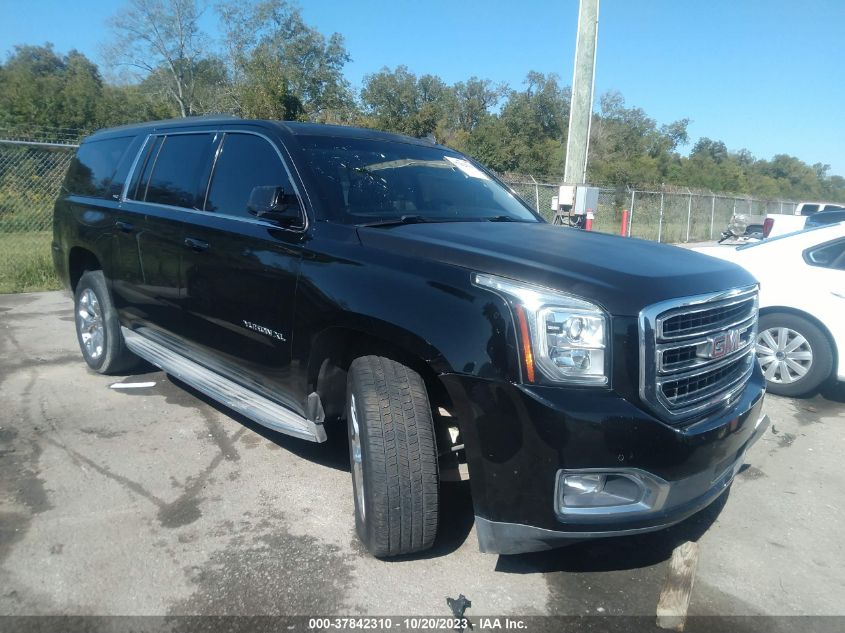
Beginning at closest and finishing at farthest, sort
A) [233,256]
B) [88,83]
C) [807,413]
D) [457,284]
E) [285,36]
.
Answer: [457,284], [233,256], [807,413], [88,83], [285,36]

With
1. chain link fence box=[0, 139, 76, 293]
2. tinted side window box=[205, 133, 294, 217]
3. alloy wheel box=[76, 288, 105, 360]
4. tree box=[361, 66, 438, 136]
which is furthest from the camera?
tree box=[361, 66, 438, 136]

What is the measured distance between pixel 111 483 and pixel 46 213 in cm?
887

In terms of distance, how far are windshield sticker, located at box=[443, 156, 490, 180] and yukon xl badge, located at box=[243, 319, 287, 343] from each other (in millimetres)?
1723

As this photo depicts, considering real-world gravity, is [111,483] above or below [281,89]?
below

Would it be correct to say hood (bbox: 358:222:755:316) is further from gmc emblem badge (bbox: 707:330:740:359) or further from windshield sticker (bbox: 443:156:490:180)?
windshield sticker (bbox: 443:156:490:180)

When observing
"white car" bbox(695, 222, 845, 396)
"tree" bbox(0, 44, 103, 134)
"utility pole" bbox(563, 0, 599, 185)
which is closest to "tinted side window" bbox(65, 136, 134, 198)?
"white car" bbox(695, 222, 845, 396)

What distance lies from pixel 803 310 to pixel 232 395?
469 centimetres

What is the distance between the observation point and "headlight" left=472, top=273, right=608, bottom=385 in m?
2.41

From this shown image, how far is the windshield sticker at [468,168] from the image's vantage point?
4.38 metres

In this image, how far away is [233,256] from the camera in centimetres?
365

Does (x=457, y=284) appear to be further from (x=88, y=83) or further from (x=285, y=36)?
(x=285, y=36)

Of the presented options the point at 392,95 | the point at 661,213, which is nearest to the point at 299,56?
the point at 392,95

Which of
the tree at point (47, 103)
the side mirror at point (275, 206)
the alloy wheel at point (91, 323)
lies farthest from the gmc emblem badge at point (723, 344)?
the tree at point (47, 103)

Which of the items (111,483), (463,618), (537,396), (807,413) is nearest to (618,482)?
(537,396)
